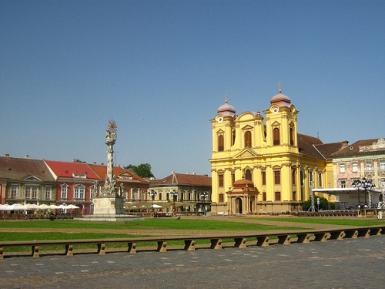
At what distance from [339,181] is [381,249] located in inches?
2560

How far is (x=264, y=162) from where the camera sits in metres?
81.3

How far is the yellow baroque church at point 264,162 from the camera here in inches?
3059

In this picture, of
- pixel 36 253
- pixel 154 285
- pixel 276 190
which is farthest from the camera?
pixel 276 190

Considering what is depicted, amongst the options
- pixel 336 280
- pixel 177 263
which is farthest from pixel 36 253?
pixel 336 280

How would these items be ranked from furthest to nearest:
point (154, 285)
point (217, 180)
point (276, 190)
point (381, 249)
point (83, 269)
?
point (217, 180)
point (276, 190)
point (381, 249)
point (83, 269)
point (154, 285)

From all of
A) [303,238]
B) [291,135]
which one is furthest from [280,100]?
[303,238]

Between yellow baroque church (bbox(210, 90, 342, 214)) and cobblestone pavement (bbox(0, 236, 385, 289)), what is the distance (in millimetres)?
57697

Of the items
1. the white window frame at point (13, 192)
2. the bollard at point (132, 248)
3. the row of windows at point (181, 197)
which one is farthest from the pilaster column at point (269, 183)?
the bollard at point (132, 248)

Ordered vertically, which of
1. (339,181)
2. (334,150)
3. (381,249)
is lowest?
(381,249)

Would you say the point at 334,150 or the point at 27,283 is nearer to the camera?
the point at 27,283

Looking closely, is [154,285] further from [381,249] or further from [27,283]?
[381,249]

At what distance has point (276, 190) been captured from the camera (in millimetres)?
79375

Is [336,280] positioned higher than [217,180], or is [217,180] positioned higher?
[217,180]

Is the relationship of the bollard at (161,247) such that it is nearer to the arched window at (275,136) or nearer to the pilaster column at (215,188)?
the arched window at (275,136)
